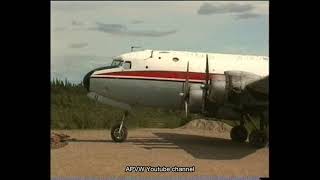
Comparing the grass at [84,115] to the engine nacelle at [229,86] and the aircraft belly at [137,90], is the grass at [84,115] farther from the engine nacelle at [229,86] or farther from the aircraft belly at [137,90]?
the engine nacelle at [229,86]

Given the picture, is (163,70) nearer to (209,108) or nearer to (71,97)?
(209,108)

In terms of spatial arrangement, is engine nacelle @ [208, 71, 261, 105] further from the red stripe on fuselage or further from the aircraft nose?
the aircraft nose

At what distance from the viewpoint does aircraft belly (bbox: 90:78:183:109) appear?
16531mm

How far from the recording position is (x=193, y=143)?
17.2 metres

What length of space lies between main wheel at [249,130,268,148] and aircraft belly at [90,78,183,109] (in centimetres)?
302

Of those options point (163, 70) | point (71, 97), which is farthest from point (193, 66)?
point (71, 97)

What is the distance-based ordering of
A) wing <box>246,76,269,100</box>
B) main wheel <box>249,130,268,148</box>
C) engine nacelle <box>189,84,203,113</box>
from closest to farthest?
wing <box>246,76,269,100</box> → engine nacelle <box>189,84,203,113</box> → main wheel <box>249,130,268,148</box>

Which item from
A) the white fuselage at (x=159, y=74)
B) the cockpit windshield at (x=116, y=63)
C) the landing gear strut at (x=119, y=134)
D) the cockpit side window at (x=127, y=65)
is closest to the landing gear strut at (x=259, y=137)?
the white fuselage at (x=159, y=74)

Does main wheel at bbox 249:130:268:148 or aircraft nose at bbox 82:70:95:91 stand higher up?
aircraft nose at bbox 82:70:95:91

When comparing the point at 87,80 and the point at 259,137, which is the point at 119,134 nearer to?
the point at 87,80

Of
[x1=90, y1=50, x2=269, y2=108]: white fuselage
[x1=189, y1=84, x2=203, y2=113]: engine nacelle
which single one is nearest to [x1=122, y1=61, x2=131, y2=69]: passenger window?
[x1=90, y1=50, x2=269, y2=108]: white fuselage

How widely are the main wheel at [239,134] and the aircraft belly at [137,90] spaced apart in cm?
286

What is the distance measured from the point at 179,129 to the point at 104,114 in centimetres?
417
